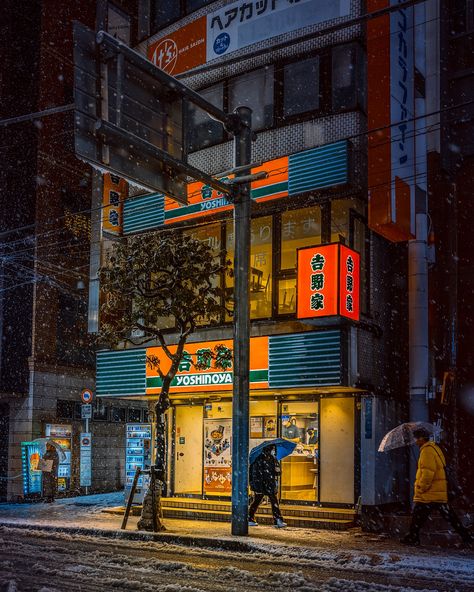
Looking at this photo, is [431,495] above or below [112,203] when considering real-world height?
below

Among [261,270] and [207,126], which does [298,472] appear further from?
[207,126]

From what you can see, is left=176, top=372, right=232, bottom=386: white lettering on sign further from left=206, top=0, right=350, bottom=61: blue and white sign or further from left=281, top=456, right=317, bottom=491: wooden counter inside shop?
left=206, top=0, right=350, bottom=61: blue and white sign

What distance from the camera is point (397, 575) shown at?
10.4 meters

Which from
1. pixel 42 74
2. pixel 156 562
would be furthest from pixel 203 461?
pixel 42 74

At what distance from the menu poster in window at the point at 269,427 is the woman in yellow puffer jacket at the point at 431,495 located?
674 cm

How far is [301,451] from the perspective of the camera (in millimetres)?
19328

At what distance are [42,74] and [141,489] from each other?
1619 centimetres

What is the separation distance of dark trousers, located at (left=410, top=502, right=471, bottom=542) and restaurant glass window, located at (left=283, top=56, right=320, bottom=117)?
10.3 meters

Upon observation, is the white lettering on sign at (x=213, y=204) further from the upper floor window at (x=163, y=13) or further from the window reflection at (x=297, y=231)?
the upper floor window at (x=163, y=13)

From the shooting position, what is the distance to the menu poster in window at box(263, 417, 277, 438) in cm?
1988

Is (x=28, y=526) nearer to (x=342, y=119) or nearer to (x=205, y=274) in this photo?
(x=205, y=274)

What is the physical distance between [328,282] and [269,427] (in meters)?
5.00

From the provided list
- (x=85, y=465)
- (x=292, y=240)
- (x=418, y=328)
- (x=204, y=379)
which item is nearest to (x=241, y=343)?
(x=418, y=328)

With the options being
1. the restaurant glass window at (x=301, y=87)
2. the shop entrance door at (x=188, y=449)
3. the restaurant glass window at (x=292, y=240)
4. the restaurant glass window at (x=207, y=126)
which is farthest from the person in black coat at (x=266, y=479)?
the restaurant glass window at (x=207, y=126)
